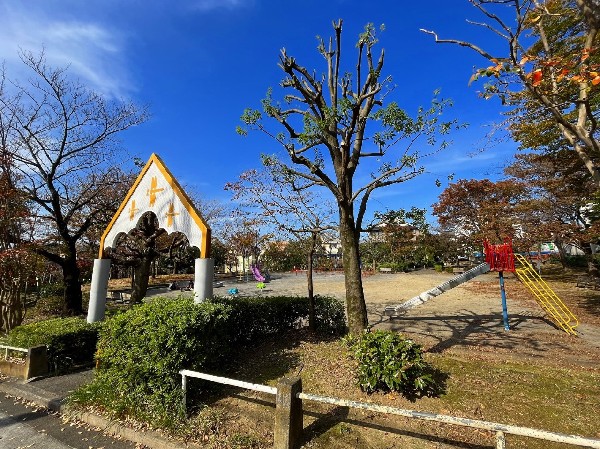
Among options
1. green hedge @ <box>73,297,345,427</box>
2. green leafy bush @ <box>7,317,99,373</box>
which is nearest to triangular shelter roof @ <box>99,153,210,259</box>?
green hedge @ <box>73,297,345,427</box>

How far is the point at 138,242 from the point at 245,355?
4.84 m

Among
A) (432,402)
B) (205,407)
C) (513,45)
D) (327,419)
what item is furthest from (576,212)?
(205,407)

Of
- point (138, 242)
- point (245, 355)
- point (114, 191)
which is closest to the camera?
point (245, 355)

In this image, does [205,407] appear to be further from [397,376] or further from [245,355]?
[397,376]

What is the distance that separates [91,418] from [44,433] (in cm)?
64

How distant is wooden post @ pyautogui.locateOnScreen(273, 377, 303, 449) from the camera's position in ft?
12.3

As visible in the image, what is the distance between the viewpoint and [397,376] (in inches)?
184

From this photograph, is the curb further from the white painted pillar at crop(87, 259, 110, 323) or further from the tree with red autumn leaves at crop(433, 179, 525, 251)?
the tree with red autumn leaves at crop(433, 179, 525, 251)

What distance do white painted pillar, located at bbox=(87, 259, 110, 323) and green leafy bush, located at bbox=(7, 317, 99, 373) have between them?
0.48 meters

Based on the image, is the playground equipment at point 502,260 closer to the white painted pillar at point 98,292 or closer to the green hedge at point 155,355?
the green hedge at point 155,355

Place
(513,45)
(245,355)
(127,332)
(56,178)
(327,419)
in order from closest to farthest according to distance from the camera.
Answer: (327,419)
(127,332)
(513,45)
(245,355)
(56,178)

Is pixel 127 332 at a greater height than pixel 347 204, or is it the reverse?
pixel 347 204

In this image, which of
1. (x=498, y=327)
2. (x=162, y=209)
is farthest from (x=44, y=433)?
(x=498, y=327)

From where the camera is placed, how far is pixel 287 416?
3.77 meters
